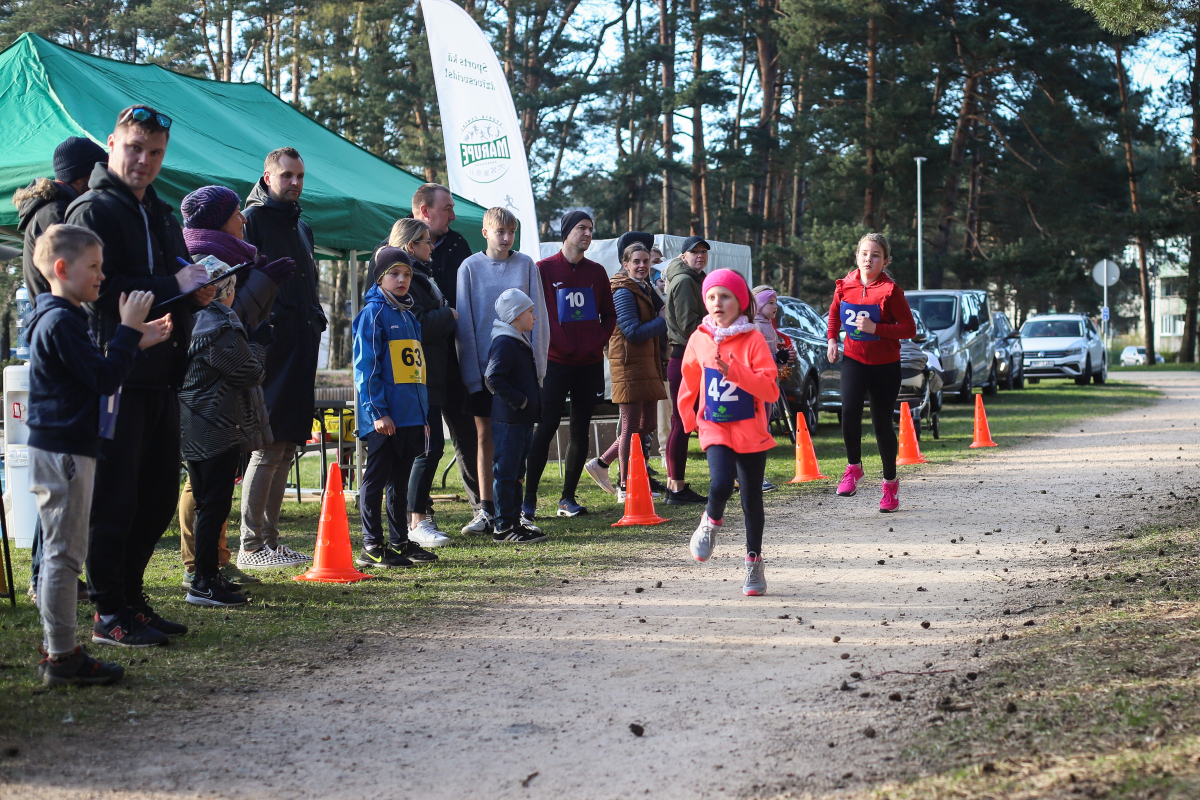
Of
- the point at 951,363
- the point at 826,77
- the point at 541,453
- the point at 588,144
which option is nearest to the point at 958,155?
→ the point at 826,77

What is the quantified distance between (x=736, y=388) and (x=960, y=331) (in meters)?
15.8

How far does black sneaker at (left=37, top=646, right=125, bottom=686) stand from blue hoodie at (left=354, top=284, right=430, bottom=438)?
8.17 ft

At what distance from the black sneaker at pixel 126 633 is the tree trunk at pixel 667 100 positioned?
33130mm

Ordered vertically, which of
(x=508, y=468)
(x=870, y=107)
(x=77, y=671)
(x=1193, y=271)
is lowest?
(x=77, y=671)

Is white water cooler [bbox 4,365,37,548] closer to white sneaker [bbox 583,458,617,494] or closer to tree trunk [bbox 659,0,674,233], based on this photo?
white sneaker [bbox 583,458,617,494]

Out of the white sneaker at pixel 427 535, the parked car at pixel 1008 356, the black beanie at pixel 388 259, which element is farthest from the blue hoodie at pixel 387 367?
the parked car at pixel 1008 356

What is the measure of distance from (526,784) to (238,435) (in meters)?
2.98

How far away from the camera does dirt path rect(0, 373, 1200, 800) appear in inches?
135

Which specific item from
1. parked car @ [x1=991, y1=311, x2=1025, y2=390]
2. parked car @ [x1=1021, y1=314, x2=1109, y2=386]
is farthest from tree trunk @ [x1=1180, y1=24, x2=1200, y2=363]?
parked car @ [x1=991, y1=311, x2=1025, y2=390]

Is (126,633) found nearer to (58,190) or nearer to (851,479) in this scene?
(58,190)

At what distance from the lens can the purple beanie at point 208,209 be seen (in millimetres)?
6035

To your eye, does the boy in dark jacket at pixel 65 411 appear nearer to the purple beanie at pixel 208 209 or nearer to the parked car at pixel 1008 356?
the purple beanie at pixel 208 209

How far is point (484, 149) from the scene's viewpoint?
12.9 m

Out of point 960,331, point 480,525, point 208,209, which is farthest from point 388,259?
point 960,331
